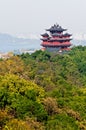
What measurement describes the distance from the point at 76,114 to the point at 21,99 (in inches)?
102

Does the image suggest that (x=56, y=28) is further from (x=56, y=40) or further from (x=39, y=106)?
(x=39, y=106)

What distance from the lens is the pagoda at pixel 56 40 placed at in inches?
1761

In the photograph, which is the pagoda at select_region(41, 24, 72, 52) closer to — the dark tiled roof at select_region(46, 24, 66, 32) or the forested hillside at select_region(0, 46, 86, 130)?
the dark tiled roof at select_region(46, 24, 66, 32)

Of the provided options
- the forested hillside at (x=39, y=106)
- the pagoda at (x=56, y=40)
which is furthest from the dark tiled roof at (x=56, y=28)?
the forested hillside at (x=39, y=106)

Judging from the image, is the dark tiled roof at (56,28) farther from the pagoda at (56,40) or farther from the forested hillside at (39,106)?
the forested hillside at (39,106)

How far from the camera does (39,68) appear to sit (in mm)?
33281

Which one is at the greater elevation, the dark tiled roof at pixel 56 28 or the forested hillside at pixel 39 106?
the dark tiled roof at pixel 56 28

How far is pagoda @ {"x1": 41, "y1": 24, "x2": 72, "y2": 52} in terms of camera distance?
4472 centimetres

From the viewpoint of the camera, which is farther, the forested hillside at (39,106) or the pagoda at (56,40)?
the pagoda at (56,40)

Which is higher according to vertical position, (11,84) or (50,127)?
(11,84)

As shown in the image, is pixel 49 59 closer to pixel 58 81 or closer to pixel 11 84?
pixel 58 81

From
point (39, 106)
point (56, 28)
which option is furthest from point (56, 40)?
point (39, 106)

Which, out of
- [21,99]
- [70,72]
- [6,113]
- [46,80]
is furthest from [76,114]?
[70,72]

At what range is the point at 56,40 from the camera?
4472cm
